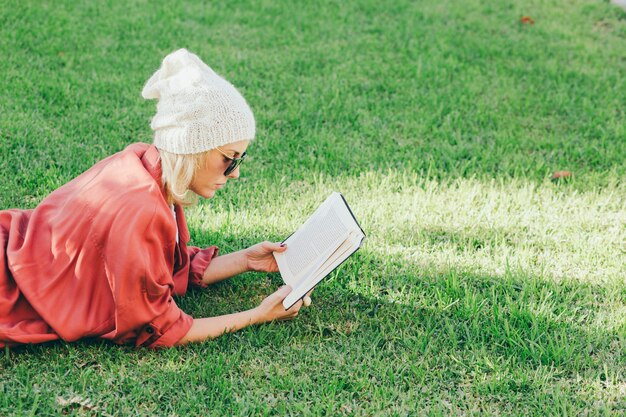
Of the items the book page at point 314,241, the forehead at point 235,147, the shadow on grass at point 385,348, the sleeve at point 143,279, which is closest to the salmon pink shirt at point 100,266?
the sleeve at point 143,279

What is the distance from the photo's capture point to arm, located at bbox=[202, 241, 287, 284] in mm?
3246

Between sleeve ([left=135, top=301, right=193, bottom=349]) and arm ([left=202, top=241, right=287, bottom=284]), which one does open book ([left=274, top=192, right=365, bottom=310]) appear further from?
sleeve ([left=135, top=301, right=193, bottom=349])

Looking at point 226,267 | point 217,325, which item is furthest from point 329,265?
point 226,267

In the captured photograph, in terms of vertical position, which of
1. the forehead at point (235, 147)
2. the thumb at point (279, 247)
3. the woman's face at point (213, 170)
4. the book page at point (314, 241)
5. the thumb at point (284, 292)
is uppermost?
the forehead at point (235, 147)

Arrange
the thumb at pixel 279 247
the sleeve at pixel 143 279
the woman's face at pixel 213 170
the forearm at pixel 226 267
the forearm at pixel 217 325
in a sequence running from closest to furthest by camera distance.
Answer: the sleeve at pixel 143 279
the woman's face at pixel 213 170
the forearm at pixel 217 325
the thumb at pixel 279 247
the forearm at pixel 226 267

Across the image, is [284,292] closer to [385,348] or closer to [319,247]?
[319,247]

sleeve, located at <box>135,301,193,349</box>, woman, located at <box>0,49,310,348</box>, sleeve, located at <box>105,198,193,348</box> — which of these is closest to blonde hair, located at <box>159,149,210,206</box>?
woman, located at <box>0,49,310,348</box>

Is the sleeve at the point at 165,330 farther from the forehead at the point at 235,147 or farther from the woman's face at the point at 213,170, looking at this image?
the forehead at the point at 235,147

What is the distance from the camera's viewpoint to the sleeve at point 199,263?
3270mm

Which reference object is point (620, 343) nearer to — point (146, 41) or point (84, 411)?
point (84, 411)

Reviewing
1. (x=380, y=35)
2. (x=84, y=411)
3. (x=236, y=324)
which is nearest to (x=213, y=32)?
(x=380, y=35)

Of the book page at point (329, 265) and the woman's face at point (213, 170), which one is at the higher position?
the woman's face at point (213, 170)

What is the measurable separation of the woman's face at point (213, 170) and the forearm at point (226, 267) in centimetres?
52

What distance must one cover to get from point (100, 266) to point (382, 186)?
Answer: 6.10 ft
